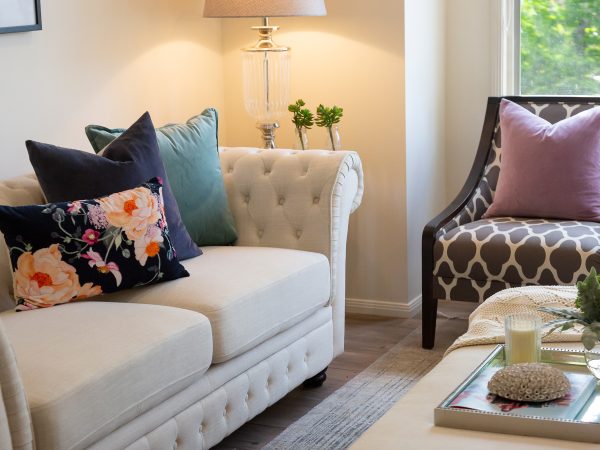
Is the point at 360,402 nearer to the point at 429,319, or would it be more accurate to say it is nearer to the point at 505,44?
the point at 429,319

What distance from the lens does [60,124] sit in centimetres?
347

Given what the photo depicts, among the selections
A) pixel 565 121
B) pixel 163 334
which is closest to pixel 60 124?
pixel 163 334

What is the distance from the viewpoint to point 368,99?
4184mm

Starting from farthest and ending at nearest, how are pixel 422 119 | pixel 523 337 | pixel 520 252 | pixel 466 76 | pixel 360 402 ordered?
pixel 466 76
pixel 422 119
pixel 520 252
pixel 360 402
pixel 523 337

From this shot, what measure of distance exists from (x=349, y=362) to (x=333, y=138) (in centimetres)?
96

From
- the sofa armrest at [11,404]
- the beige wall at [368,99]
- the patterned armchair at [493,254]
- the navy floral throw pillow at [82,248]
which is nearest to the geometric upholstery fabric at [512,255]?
the patterned armchair at [493,254]

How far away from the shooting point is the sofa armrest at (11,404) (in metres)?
1.92

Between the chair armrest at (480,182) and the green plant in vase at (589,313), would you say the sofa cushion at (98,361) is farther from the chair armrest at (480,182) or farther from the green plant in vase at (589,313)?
the chair armrest at (480,182)

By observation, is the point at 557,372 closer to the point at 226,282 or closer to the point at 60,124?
the point at 226,282

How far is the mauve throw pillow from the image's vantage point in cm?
374

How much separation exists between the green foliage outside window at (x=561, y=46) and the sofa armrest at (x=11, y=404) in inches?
124

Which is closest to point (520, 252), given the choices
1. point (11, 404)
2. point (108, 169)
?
point (108, 169)

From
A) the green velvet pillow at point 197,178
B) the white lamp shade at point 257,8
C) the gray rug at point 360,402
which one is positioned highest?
the white lamp shade at point 257,8

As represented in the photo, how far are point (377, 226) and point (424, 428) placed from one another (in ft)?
7.90
